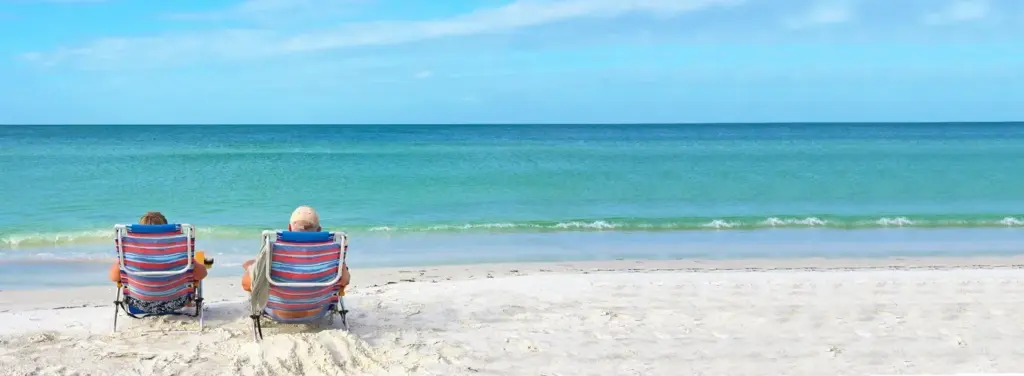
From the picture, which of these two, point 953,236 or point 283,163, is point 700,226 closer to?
point 953,236

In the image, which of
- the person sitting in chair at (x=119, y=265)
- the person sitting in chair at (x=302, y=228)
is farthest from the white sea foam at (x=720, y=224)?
the person sitting in chair at (x=119, y=265)

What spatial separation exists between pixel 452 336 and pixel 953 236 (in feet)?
30.8

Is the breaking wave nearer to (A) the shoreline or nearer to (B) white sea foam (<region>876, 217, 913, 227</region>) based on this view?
(B) white sea foam (<region>876, 217, 913, 227</region>)

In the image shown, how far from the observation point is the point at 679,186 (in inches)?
807

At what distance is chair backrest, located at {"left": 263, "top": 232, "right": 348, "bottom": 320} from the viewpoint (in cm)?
508

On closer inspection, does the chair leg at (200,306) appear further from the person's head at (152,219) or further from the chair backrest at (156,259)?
the person's head at (152,219)

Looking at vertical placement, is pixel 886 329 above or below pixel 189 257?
below

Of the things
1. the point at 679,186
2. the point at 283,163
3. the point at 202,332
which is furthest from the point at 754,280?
the point at 283,163

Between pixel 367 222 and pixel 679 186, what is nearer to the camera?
pixel 367 222

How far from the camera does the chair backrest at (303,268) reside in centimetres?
508

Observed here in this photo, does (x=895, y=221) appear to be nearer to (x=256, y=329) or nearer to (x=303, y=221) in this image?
(x=303, y=221)

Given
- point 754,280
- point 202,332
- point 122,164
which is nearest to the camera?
point 202,332

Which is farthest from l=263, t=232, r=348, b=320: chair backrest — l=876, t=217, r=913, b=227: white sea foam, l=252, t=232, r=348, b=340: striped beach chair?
l=876, t=217, r=913, b=227: white sea foam

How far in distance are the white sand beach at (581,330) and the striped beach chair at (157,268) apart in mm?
147
